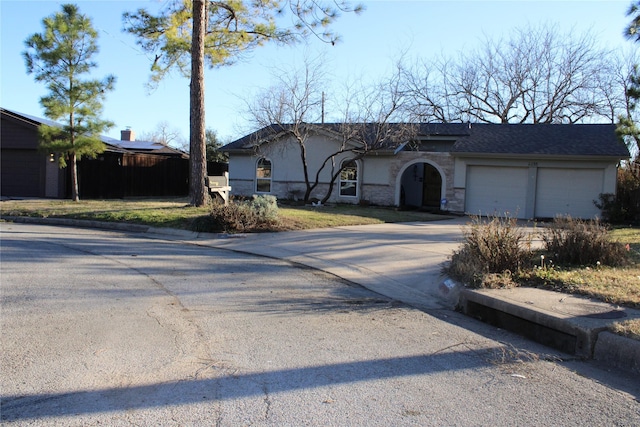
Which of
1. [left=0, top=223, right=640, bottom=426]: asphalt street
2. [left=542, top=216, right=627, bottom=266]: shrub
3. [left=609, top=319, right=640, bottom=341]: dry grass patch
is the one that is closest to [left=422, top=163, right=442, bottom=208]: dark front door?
[left=542, top=216, right=627, bottom=266]: shrub

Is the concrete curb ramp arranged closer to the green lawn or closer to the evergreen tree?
the green lawn

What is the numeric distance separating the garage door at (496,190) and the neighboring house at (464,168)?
4 centimetres

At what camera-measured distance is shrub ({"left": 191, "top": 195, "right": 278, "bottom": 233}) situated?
13430mm

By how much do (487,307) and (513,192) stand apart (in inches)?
628

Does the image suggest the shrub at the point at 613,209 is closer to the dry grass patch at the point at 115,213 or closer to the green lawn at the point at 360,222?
the green lawn at the point at 360,222

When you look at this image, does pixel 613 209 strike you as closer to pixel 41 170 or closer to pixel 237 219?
pixel 237 219

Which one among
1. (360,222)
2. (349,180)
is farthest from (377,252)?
(349,180)

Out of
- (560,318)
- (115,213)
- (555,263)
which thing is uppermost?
(115,213)

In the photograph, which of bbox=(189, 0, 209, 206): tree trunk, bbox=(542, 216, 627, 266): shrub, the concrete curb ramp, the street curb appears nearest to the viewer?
the street curb

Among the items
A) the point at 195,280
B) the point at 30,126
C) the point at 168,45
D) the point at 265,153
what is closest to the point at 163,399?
the point at 195,280

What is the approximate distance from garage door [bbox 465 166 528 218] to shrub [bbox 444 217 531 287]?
13310 millimetres

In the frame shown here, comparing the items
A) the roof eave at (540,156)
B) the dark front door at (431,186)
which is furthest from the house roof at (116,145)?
the roof eave at (540,156)

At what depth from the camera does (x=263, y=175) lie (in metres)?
25.7

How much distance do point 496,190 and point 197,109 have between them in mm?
12894
